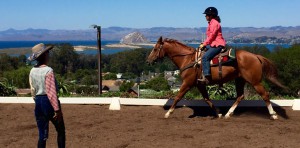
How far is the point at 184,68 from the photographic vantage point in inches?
409

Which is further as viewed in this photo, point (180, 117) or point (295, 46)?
point (295, 46)

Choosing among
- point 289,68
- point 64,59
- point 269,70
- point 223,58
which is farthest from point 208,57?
point 64,59

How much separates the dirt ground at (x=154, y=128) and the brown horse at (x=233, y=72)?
20.4 inches

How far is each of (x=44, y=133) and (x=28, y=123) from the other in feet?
13.0

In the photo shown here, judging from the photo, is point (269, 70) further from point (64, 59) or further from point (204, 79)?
point (64, 59)

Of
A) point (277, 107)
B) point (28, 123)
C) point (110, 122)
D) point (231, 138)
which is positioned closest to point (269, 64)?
point (277, 107)

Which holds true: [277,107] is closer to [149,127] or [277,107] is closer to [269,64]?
[269,64]

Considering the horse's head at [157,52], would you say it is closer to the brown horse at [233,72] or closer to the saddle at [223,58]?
the brown horse at [233,72]

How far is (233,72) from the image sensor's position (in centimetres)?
1021

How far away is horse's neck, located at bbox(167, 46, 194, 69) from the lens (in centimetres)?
1056

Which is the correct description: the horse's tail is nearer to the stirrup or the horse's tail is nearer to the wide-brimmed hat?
the stirrup

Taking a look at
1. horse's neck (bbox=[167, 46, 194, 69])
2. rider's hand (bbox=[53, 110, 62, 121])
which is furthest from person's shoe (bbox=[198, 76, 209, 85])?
rider's hand (bbox=[53, 110, 62, 121])

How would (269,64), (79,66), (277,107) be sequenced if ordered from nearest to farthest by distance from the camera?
(269,64), (277,107), (79,66)

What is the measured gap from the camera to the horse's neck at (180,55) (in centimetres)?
1056
